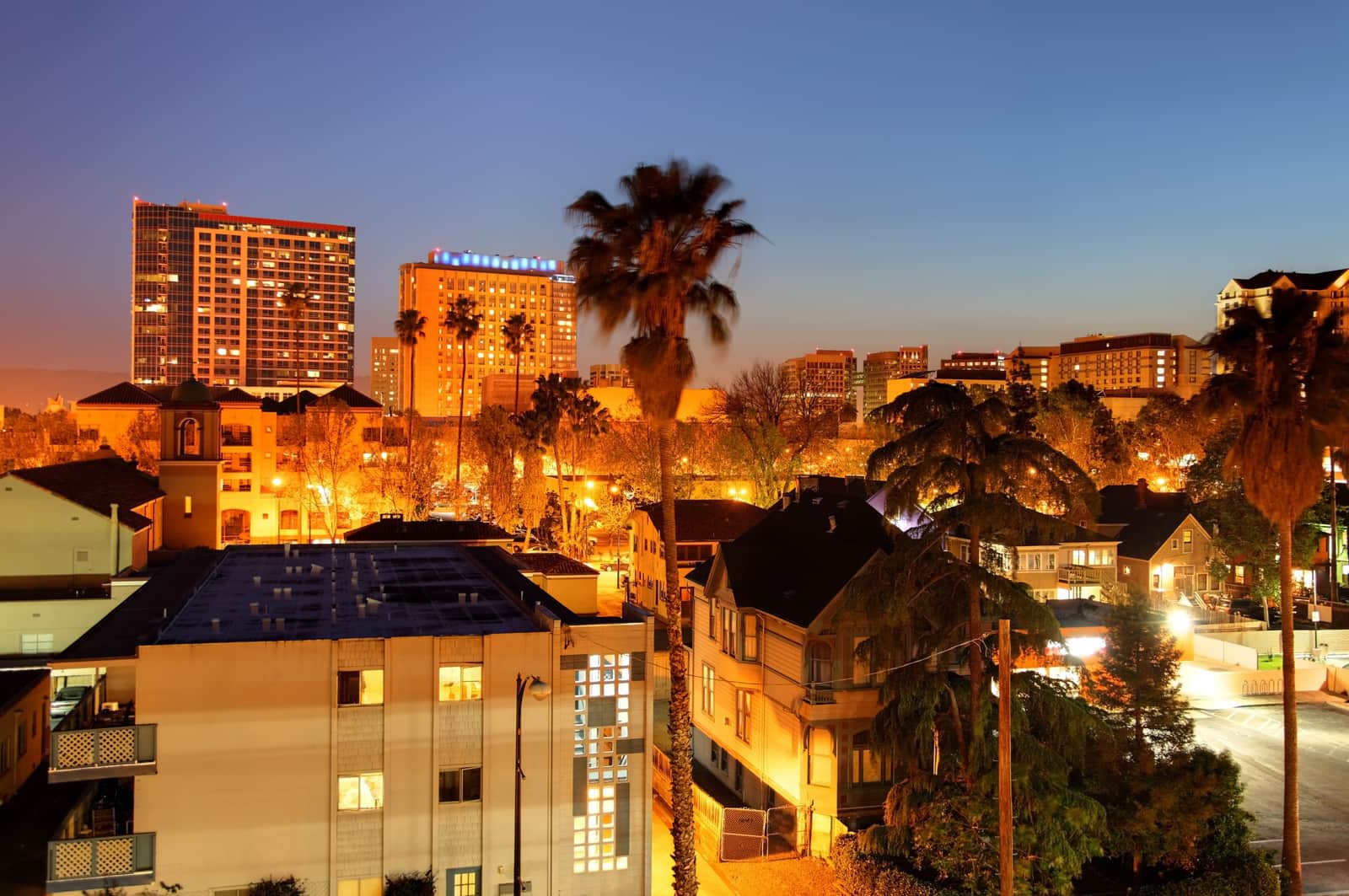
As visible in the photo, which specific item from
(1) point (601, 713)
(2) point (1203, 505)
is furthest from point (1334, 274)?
(1) point (601, 713)

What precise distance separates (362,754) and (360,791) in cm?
69

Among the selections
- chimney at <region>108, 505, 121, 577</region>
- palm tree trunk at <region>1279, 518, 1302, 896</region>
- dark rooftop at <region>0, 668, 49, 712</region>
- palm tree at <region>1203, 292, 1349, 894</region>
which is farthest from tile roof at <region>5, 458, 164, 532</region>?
palm tree trunk at <region>1279, 518, 1302, 896</region>

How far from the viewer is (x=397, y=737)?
17031mm

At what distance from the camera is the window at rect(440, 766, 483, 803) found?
17359 millimetres

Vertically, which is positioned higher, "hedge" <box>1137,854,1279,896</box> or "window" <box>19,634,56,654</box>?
"window" <box>19,634,56,654</box>

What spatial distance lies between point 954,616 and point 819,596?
19.0ft

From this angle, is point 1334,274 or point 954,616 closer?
point 954,616

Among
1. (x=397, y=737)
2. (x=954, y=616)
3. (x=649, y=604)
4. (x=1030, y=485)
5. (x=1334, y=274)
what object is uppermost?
(x=1334, y=274)

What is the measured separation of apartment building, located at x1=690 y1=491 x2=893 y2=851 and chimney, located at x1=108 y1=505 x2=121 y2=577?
2189 cm

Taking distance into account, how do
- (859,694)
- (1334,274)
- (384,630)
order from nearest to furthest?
(384,630)
(859,694)
(1334,274)

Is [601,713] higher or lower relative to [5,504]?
lower

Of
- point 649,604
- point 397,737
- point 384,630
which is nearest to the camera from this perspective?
point 397,737

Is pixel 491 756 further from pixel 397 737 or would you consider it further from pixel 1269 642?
pixel 1269 642

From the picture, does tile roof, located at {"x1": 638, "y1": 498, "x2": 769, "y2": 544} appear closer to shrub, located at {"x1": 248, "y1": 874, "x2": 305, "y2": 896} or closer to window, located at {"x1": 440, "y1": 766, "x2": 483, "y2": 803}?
window, located at {"x1": 440, "y1": 766, "x2": 483, "y2": 803}
